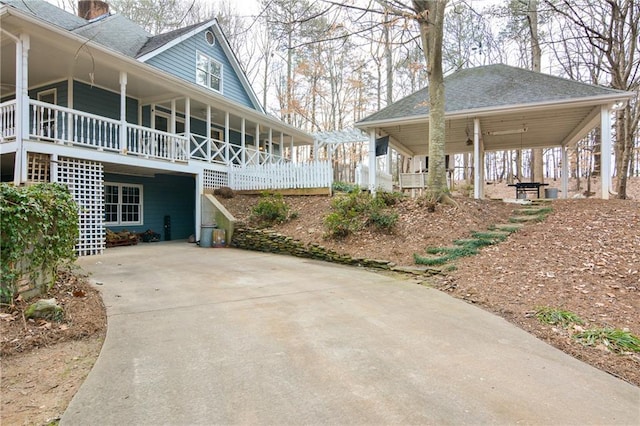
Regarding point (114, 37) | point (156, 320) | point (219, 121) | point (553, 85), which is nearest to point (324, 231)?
point (156, 320)

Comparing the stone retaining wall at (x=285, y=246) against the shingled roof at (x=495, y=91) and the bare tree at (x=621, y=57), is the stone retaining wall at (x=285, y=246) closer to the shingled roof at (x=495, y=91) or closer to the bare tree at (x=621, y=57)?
the shingled roof at (x=495, y=91)

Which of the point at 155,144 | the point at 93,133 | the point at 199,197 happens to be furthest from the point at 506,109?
the point at 93,133

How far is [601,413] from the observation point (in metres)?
2.25

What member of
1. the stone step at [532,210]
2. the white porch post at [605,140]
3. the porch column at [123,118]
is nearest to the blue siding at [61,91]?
the porch column at [123,118]

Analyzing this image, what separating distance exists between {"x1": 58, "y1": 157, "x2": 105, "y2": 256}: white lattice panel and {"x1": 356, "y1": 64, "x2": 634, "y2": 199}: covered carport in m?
7.87

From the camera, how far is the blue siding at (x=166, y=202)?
41.0 ft

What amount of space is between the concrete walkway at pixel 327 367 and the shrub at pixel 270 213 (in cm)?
521

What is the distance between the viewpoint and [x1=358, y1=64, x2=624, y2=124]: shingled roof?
976 centimetres

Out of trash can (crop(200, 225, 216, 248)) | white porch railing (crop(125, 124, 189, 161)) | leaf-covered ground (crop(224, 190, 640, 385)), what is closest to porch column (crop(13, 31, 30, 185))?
white porch railing (crop(125, 124, 189, 161))

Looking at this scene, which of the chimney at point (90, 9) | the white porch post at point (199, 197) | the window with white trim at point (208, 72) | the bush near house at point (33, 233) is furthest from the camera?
the window with white trim at point (208, 72)

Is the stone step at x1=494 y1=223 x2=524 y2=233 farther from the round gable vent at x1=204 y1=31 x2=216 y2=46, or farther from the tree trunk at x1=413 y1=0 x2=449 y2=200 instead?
the round gable vent at x1=204 y1=31 x2=216 y2=46

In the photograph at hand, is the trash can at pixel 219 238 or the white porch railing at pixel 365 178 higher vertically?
the white porch railing at pixel 365 178

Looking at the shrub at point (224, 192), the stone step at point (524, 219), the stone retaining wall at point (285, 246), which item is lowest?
the stone retaining wall at point (285, 246)

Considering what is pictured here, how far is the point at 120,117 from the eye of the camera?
10.6m
